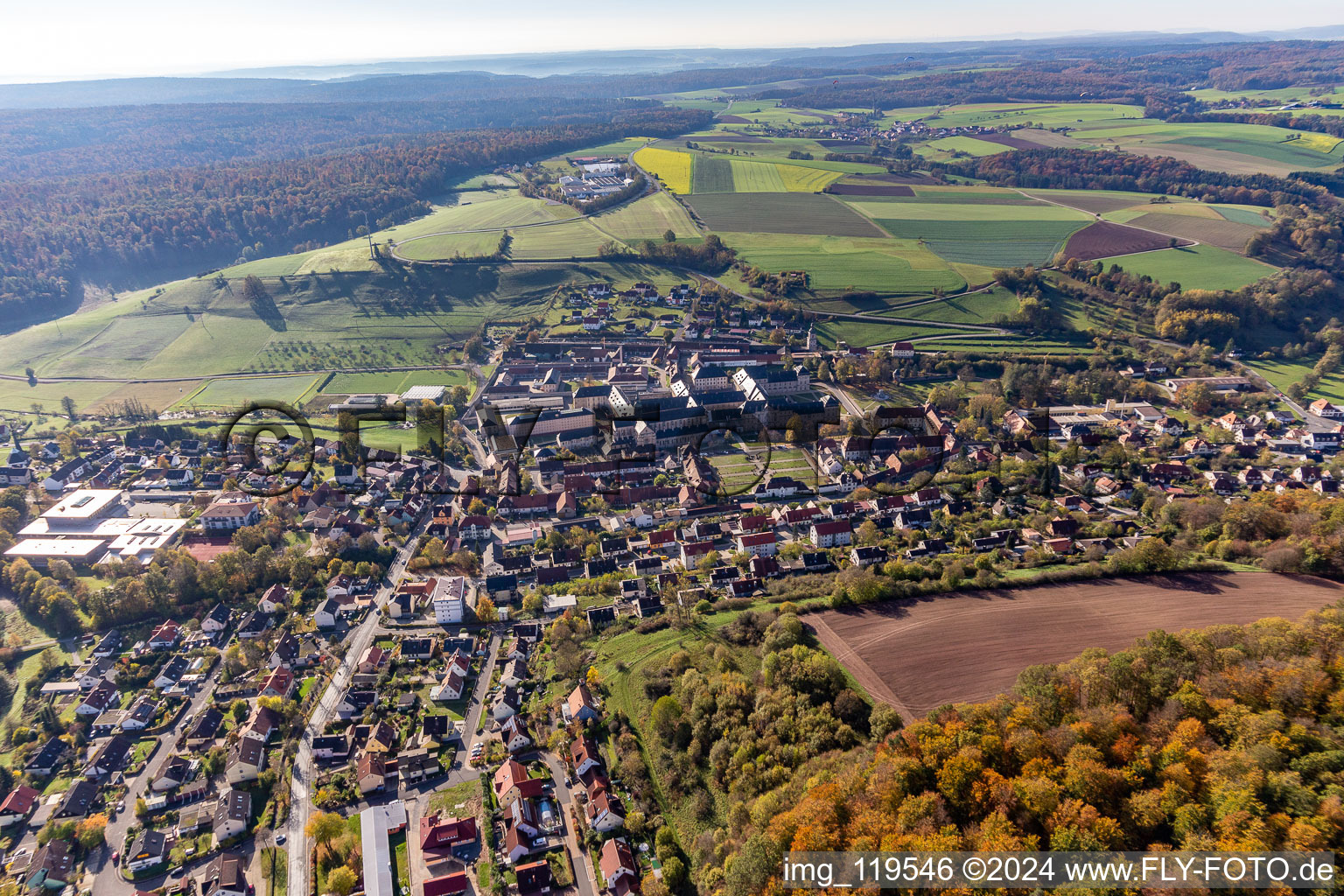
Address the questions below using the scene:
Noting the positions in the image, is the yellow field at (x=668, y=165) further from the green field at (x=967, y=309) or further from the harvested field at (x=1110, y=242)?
the harvested field at (x=1110, y=242)

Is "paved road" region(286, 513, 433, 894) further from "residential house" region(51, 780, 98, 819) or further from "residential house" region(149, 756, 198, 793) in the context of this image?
"residential house" region(51, 780, 98, 819)

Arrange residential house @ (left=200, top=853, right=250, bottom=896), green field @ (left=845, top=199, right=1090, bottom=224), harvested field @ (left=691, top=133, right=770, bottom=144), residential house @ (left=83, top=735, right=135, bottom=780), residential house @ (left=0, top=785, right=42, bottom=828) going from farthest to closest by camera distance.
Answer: harvested field @ (left=691, top=133, right=770, bottom=144), green field @ (left=845, top=199, right=1090, bottom=224), residential house @ (left=83, top=735, right=135, bottom=780), residential house @ (left=0, top=785, right=42, bottom=828), residential house @ (left=200, top=853, right=250, bottom=896)

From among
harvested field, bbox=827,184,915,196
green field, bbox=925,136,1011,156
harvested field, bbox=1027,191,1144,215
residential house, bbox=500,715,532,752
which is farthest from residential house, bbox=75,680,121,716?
green field, bbox=925,136,1011,156

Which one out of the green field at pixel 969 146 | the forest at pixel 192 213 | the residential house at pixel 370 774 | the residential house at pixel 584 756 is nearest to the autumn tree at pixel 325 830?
the residential house at pixel 370 774

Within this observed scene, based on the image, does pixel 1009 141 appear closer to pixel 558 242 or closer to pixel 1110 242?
pixel 1110 242

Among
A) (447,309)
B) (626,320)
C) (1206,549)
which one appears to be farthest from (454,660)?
(447,309)
